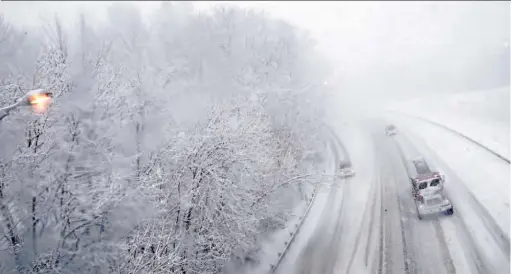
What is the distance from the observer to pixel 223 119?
15.5 meters

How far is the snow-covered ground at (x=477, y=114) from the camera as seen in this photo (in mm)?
29531

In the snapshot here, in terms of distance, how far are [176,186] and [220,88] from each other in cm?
2881

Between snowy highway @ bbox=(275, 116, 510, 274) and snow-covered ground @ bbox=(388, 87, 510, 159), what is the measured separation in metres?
3.18

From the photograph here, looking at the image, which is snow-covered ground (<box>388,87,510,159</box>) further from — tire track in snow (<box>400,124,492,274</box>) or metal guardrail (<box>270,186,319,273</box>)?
metal guardrail (<box>270,186,319,273</box>)

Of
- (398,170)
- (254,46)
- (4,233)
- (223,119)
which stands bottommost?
(398,170)

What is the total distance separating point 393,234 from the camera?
18.5 meters

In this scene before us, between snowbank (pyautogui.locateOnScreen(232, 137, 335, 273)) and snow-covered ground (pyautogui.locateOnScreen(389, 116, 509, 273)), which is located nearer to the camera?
snow-covered ground (pyautogui.locateOnScreen(389, 116, 509, 273))

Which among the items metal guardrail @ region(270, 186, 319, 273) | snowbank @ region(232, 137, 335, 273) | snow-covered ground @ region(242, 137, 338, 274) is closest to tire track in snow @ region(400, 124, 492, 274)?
snow-covered ground @ region(242, 137, 338, 274)

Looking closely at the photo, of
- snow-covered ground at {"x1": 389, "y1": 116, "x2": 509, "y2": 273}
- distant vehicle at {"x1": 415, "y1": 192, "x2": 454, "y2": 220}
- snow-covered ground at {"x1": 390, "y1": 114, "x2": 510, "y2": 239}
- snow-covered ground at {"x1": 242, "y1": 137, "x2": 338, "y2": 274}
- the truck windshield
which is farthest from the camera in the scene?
the truck windshield

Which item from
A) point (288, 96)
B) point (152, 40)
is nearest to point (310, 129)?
point (288, 96)

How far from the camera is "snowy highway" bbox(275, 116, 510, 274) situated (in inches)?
607

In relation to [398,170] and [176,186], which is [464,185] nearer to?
[398,170]

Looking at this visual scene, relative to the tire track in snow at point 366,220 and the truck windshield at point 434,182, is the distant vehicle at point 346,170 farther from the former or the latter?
→ the truck windshield at point 434,182

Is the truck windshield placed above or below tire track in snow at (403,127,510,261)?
above
